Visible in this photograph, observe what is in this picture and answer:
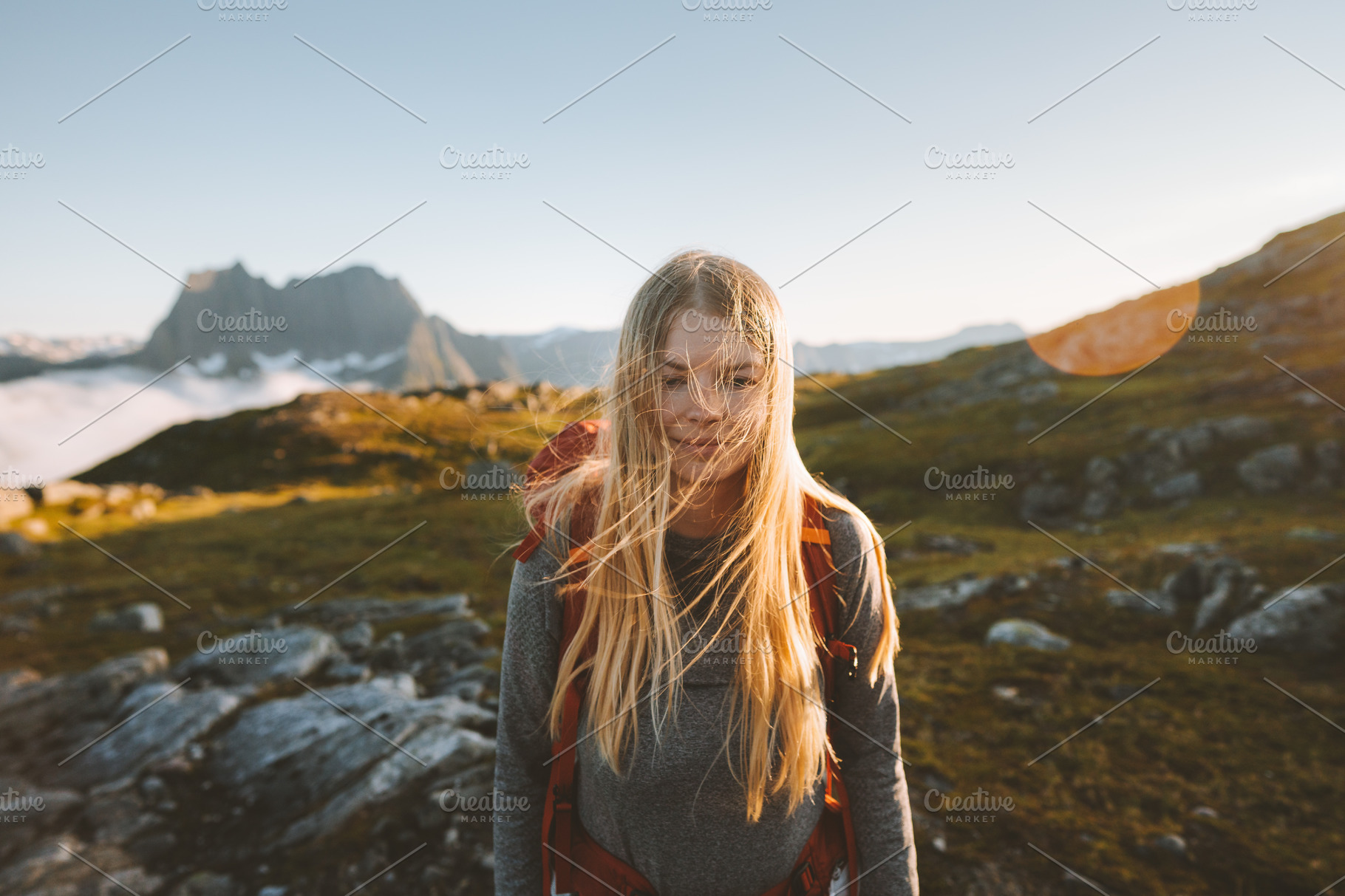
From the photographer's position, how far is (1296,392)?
39844 mm

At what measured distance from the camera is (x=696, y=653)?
329 cm

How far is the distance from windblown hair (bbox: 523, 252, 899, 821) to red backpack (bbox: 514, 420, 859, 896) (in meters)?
0.07

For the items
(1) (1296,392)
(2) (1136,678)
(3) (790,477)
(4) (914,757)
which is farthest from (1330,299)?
(3) (790,477)

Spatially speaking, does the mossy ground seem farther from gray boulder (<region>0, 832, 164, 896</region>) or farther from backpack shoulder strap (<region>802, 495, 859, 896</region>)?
gray boulder (<region>0, 832, 164, 896</region>)

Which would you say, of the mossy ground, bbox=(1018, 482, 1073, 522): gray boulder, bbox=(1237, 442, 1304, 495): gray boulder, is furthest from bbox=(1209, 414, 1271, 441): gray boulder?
bbox=(1018, 482, 1073, 522): gray boulder

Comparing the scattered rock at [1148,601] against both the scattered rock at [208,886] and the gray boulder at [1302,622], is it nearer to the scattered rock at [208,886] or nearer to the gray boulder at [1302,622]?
the gray boulder at [1302,622]

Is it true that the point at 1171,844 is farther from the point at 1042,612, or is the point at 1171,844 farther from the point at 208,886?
the point at 208,886

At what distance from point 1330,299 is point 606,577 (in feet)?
330

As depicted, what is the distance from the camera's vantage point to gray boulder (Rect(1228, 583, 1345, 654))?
13219 mm

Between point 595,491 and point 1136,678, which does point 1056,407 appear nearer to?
point 1136,678

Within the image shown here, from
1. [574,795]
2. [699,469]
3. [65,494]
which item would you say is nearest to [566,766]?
[574,795]

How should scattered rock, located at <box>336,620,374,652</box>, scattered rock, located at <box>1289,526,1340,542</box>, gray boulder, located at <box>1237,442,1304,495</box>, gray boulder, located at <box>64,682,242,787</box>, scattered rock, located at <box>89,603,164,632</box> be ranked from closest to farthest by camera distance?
1. gray boulder, located at <box>64,682,242,787</box>
2. scattered rock, located at <box>336,620,374,652</box>
3. scattered rock, located at <box>1289,526,1340,542</box>
4. scattered rock, located at <box>89,603,164,632</box>
5. gray boulder, located at <box>1237,442,1304,495</box>

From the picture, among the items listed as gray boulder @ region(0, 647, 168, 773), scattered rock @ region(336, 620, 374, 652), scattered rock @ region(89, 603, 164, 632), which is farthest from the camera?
scattered rock @ region(89, 603, 164, 632)

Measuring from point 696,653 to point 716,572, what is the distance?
480 millimetres
